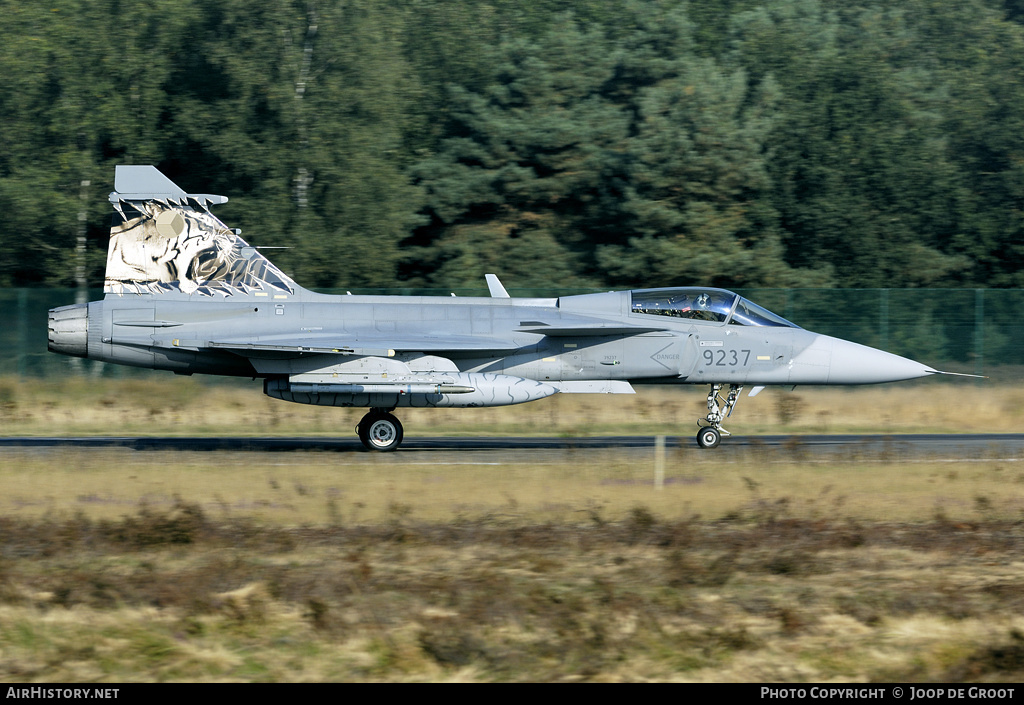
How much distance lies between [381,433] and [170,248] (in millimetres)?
4500

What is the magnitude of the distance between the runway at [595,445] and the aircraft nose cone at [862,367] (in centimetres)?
116

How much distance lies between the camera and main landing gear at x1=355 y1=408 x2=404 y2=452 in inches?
698

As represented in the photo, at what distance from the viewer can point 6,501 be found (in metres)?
12.5

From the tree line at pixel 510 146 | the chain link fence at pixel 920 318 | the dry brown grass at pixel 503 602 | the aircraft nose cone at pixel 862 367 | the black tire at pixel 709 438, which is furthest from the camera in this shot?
the tree line at pixel 510 146

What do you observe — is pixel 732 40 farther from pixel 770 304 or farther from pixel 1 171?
pixel 1 171

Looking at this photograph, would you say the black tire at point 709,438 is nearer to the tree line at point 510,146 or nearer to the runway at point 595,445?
the runway at point 595,445

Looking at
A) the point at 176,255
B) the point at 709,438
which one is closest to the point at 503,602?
the point at 709,438

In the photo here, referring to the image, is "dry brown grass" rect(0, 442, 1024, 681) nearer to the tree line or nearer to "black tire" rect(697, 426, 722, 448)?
"black tire" rect(697, 426, 722, 448)

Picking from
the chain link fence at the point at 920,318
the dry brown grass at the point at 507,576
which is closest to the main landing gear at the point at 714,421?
the dry brown grass at the point at 507,576

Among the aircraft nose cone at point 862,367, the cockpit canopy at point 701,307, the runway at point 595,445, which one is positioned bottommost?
the runway at point 595,445

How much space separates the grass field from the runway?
27.4 inches

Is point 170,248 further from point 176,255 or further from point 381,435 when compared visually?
point 381,435

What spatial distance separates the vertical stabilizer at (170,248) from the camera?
17.7 m
